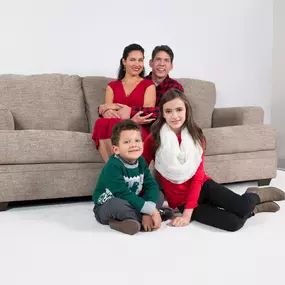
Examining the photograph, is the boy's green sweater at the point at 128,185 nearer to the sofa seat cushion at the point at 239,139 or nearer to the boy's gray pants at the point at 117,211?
the boy's gray pants at the point at 117,211

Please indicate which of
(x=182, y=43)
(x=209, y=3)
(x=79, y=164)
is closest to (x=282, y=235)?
(x=79, y=164)

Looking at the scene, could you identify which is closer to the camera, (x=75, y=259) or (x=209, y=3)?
(x=75, y=259)

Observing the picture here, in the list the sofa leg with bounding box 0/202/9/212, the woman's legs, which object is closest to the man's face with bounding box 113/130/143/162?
the woman's legs

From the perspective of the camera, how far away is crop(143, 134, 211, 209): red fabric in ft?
7.17

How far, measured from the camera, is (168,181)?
7.49 ft

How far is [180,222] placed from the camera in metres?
2.12

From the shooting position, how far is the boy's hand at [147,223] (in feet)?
6.68

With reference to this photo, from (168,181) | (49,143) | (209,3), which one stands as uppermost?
(209,3)

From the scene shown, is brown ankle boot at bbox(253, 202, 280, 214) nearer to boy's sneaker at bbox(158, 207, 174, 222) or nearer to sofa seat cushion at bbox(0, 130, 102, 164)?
boy's sneaker at bbox(158, 207, 174, 222)

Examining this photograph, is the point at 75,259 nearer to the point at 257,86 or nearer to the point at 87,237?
the point at 87,237

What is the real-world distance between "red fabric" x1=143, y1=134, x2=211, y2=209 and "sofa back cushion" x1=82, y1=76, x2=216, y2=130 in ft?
3.77

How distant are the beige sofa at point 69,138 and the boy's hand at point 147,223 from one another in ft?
2.49

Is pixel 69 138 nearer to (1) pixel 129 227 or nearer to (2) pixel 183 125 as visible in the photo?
(2) pixel 183 125

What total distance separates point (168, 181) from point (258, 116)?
4.89ft
